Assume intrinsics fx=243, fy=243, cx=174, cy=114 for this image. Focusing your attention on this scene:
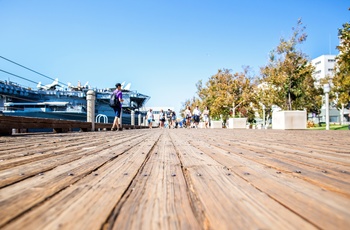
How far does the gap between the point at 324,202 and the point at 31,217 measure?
1.02 metres

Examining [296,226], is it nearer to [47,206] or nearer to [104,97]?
[47,206]

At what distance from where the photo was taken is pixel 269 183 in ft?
4.00

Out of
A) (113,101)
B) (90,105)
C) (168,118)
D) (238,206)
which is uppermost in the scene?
(113,101)

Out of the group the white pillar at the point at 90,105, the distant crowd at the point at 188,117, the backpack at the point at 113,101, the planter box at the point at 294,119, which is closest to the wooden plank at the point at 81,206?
the backpack at the point at 113,101

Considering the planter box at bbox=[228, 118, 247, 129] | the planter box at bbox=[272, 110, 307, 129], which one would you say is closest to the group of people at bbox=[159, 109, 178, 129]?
the planter box at bbox=[228, 118, 247, 129]

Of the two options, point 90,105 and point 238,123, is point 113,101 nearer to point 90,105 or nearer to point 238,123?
point 90,105

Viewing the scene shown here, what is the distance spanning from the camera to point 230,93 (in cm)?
3138

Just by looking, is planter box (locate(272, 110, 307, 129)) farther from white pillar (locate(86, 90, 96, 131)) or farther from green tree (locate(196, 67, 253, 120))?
green tree (locate(196, 67, 253, 120))

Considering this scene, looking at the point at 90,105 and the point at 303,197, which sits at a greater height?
the point at 90,105

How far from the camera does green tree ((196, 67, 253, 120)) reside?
30.2 meters

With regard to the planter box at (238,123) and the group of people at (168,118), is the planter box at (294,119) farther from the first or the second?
the group of people at (168,118)

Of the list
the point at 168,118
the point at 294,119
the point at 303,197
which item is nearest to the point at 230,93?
the point at 168,118

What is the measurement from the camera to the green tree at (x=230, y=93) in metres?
30.2

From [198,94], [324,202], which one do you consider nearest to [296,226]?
[324,202]
